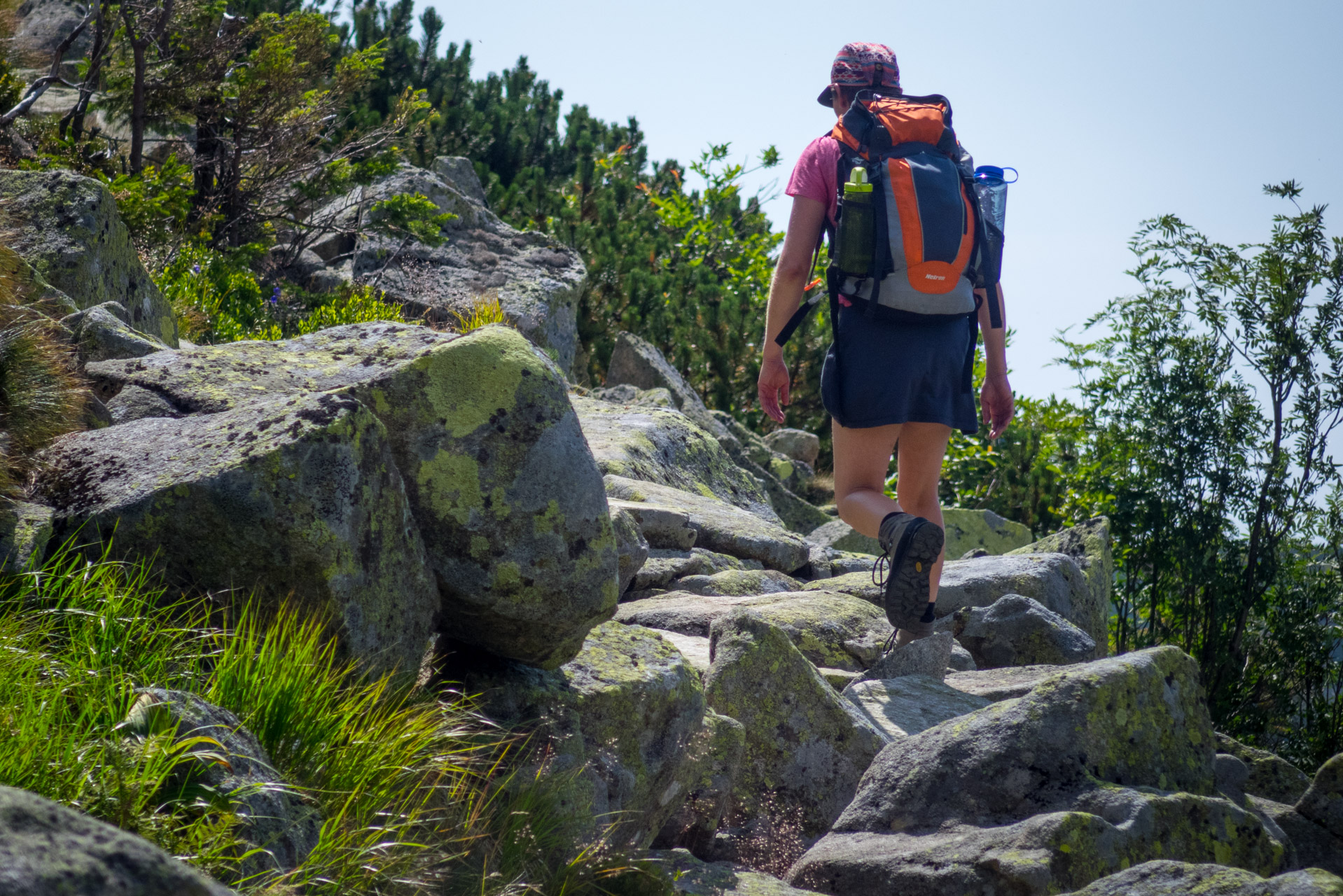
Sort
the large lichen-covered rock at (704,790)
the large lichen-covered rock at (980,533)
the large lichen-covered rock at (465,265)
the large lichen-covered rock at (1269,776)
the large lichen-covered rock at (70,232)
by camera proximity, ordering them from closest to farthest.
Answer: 1. the large lichen-covered rock at (704,790)
2. the large lichen-covered rock at (70,232)
3. the large lichen-covered rock at (1269,776)
4. the large lichen-covered rock at (465,265)
5. the large lichen-covered rock at (980,533)

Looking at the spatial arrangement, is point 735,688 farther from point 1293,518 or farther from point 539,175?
point 539,175

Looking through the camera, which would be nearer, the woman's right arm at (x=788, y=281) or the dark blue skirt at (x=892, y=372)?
the dark blue skirt at (x=892, y=372)

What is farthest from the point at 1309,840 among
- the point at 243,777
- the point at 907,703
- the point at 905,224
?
the point at 243,777

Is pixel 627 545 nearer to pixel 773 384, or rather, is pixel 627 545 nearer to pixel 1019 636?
pixel 773 384

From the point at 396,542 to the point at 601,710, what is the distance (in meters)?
0.89

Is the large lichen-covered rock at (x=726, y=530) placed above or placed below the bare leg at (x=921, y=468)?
below

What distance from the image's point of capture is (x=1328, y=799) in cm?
448

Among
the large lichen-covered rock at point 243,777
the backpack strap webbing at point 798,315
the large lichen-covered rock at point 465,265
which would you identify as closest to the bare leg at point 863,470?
the backpack strap webbing at point 798,315

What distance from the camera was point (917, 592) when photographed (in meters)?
4.59

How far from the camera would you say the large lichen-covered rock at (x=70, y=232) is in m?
5.05

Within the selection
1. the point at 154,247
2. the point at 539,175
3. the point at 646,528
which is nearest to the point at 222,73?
the point at 154,247

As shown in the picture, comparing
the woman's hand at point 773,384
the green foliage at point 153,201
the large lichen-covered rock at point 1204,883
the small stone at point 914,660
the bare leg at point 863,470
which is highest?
the green foliage at point 153,201

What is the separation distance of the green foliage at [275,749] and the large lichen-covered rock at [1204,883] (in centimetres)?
117

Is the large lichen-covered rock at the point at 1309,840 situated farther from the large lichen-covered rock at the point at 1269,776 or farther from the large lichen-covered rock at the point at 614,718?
the large lichen-covered rock at the point at 614,718
